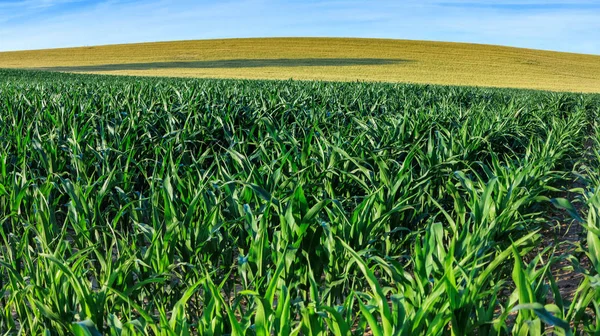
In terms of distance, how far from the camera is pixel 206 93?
777cm

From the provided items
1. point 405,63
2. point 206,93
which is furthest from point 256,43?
point 206,93

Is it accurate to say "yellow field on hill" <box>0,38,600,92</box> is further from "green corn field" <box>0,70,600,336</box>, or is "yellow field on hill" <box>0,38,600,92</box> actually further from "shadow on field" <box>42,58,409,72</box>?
"green corn field" <box>0,70,600,336</box>

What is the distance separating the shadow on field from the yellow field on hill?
7 centimetres

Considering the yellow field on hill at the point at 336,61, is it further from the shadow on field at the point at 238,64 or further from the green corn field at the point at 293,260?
the green corn field at the point at 293,260

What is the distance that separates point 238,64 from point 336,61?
7.61m

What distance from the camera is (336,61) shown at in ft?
147

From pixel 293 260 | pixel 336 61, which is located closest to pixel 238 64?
pixel 336 61

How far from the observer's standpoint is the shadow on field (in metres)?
41.7

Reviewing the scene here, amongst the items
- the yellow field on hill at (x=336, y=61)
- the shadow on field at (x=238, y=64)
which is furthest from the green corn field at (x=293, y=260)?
the shadow on field at (x=238, y=64)

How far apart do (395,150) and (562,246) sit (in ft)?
4.92

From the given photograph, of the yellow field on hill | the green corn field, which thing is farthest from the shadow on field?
the green corn field

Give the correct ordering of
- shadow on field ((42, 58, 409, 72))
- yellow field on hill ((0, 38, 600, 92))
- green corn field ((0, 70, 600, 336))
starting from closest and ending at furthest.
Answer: green corn field ((0, 70, 600, 336)) → yellow field on hill ((0, 38, 600, 92)) → shadow on field ((42, 58, 409, 72))

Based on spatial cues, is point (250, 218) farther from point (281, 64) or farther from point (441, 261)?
point (281, 64)

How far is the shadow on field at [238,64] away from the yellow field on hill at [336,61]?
2.8 inches
